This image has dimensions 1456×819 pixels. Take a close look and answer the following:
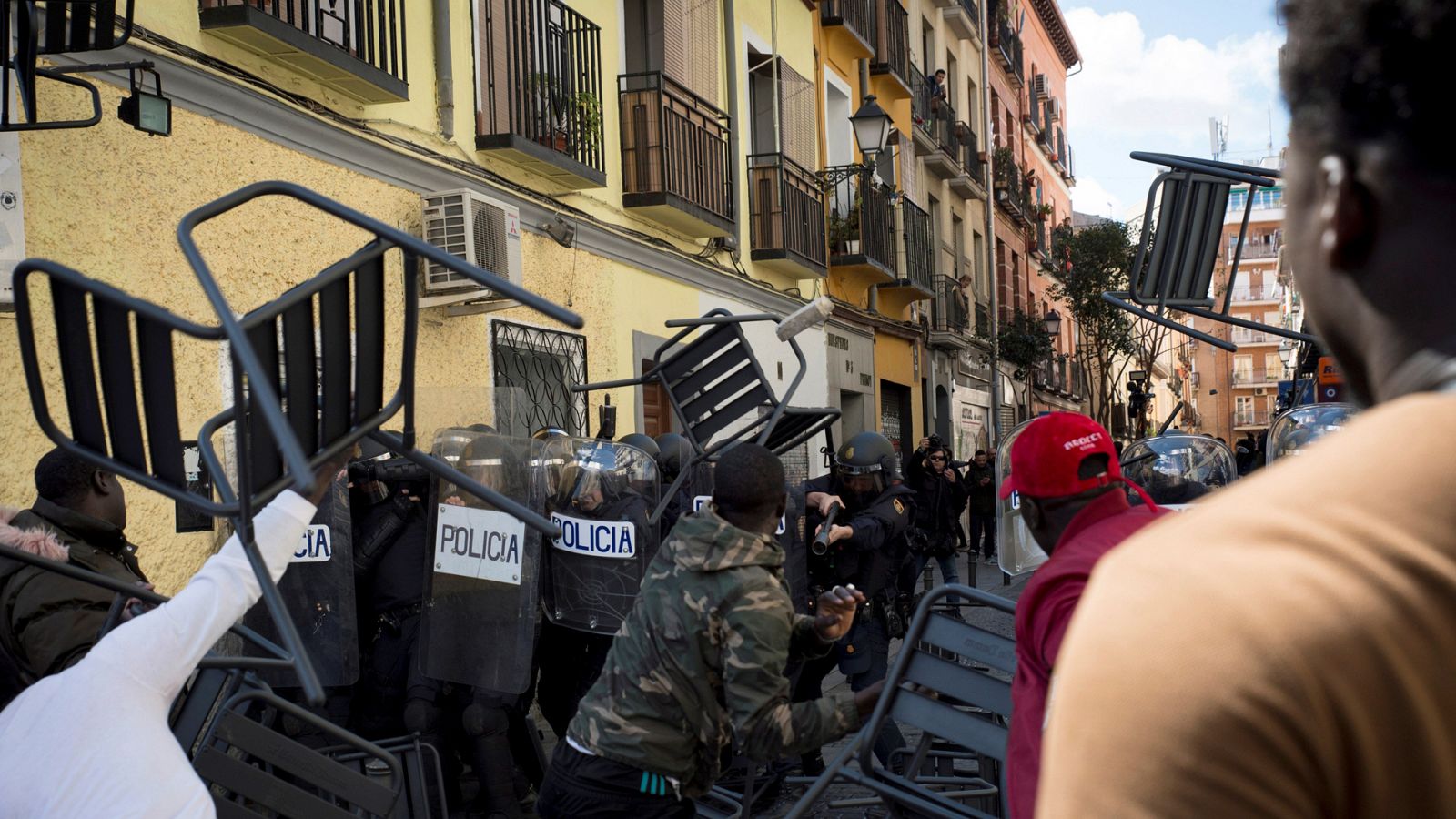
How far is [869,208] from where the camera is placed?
1939 centimetres

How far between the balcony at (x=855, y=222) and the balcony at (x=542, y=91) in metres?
6.98

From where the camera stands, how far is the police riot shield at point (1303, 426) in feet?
21.6

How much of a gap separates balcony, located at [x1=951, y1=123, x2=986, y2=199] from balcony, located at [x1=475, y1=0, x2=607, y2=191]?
51.9 feet

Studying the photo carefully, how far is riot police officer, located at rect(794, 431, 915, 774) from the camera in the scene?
701 cm

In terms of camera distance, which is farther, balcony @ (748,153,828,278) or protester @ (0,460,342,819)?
balcony @ (748,153,828,278)

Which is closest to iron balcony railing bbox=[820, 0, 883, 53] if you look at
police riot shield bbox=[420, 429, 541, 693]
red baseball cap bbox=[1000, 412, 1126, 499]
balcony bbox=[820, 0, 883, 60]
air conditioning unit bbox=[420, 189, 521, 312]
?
balcony bbox=[820, 0, 883, 60]

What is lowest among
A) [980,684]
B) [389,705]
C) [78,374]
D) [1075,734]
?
[389,705]

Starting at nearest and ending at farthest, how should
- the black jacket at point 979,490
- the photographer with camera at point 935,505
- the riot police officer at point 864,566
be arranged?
the riot police officer at point 864,566 < the photographer with camera at point 935,505 < the black jacket at point 979,490

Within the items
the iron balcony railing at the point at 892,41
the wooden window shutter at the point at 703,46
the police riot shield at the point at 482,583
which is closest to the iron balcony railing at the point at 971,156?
the iron balcony railing at the point at 892,41

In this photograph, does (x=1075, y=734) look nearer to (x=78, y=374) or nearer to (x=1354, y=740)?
(x=1354, y=740)

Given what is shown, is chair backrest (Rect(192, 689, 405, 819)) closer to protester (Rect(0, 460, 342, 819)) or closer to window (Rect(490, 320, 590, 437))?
protester (Rect(0, 460, 342, 819))

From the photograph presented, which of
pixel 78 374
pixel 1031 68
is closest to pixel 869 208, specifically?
pixel 78 374

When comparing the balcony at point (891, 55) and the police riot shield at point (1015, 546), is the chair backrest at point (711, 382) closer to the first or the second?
the police riot shield at point (1015, 546)

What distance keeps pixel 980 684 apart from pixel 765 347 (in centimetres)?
1206
